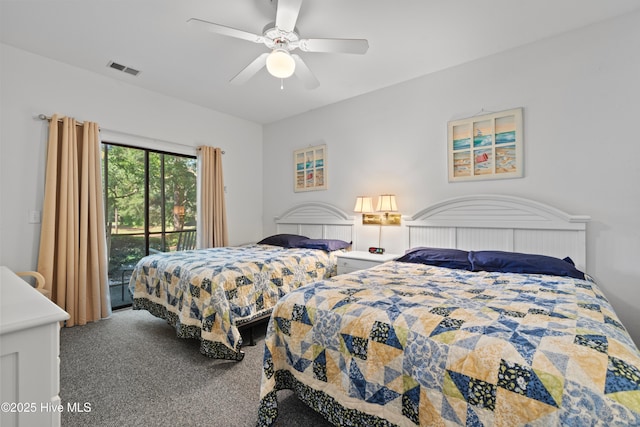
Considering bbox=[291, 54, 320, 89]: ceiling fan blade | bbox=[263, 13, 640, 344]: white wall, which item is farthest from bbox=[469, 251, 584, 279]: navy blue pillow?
bbox=[291, 54, 320, 89]: ceiling fan blade

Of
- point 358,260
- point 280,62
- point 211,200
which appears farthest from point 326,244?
point 280,62

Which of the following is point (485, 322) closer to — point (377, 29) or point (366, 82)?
point (377, 29)

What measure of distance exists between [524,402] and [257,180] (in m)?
4.85

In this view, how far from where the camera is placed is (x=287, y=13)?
1981mm

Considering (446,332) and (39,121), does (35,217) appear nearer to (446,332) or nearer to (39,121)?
(39,121)

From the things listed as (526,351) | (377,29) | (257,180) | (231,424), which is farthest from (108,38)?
(526,351)

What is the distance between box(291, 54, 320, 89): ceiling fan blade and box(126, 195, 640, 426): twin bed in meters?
1.81

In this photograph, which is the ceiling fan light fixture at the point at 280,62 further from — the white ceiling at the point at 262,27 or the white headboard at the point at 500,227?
the white headboard at the point at 500,227

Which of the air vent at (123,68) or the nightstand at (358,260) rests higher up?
the air vent at (123,68)

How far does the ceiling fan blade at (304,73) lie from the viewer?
2511mm

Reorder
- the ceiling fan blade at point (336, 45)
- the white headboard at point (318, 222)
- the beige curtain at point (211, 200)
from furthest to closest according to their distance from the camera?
the beige curtain at point (211, 200) → the white headboard at point (318, 222) → the ceiling fan blade at point (336, 45)

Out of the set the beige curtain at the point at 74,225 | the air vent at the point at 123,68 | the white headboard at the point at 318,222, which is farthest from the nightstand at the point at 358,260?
the air vent at the point at 123,68

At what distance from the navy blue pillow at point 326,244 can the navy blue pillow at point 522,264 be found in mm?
1638

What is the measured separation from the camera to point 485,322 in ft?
4.19
